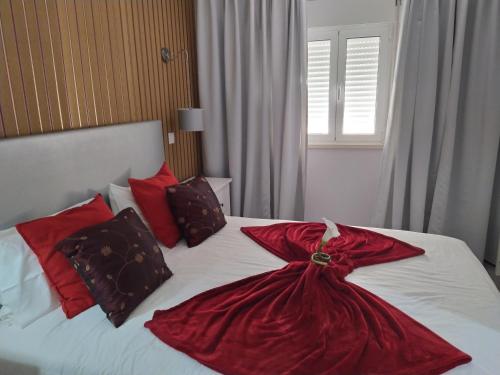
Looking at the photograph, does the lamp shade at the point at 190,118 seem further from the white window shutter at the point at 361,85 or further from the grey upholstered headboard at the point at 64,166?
the white window shutter at the point at 361,85

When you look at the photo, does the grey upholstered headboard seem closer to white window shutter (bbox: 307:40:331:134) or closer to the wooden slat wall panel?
the wooden slat wall panel

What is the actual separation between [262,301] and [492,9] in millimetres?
2761

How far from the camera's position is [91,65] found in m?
2.04

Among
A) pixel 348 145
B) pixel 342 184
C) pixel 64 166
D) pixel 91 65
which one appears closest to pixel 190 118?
pixel 91 65

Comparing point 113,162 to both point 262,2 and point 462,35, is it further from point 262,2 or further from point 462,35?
point 462,35

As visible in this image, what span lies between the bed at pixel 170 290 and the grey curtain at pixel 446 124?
1073 mm

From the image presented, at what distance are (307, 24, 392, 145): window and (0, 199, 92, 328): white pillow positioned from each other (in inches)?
103

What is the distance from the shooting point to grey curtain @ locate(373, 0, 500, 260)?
2695 millimetres

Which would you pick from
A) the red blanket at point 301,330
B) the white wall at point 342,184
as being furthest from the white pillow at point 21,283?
the white wall at point 342,184

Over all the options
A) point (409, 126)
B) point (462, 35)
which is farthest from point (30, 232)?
point (462, 35)

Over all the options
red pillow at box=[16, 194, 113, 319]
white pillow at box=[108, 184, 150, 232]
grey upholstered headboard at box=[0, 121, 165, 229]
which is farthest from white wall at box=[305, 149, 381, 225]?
red pillow at box=[16, 194, 113, 319]

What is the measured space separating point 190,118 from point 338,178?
155cm

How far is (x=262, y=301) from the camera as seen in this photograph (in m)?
1.42

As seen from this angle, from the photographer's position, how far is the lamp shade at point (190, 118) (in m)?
2.79
